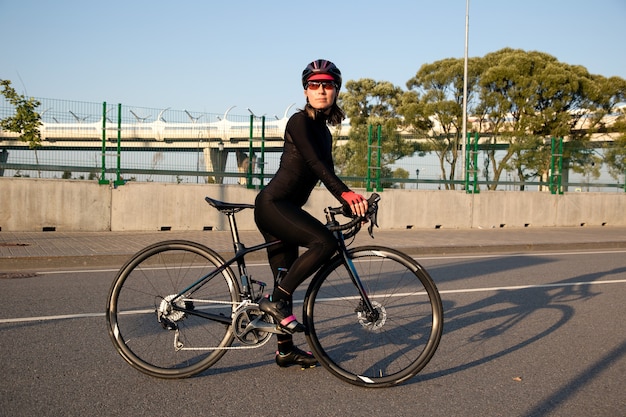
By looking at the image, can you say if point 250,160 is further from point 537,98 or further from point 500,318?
point 537,98

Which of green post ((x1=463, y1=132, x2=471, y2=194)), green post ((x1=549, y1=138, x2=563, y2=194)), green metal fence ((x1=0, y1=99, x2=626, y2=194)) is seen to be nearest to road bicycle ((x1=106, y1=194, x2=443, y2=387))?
green metal fence ((x1=0, y1=99, x2=626, y2=194))

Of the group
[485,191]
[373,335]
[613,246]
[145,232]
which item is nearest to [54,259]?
[145,232]

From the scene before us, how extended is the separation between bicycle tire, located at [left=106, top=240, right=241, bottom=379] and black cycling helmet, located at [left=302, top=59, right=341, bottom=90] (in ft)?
4.11

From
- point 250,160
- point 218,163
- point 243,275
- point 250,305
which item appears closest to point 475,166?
point 250,160

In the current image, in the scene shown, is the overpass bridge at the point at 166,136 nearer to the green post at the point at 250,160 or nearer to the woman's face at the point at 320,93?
the green post at the point at 250,160

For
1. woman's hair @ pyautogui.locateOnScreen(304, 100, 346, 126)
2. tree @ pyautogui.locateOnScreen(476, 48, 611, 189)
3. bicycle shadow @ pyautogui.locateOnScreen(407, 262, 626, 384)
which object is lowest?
bicycle shadow @ pyautogui.locateOnScreen(407, 262, 626, 384)

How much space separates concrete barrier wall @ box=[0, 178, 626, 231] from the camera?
14656 millimetres

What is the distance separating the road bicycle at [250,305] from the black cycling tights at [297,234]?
0.10 m

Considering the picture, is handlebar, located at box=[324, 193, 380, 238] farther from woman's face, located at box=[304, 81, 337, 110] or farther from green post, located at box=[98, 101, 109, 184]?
green post, located at box=[98, 101, 109, 184]

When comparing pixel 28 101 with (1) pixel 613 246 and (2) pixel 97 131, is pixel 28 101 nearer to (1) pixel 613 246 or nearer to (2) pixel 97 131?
(2) pixel 97 131

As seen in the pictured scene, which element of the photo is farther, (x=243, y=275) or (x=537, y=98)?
(x=537, y=98)

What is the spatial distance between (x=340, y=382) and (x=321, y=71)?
194 centimetres

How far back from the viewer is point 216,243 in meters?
13.5

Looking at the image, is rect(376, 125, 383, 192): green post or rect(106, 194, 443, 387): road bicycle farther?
rect(376, 125, 383, 192): green post
